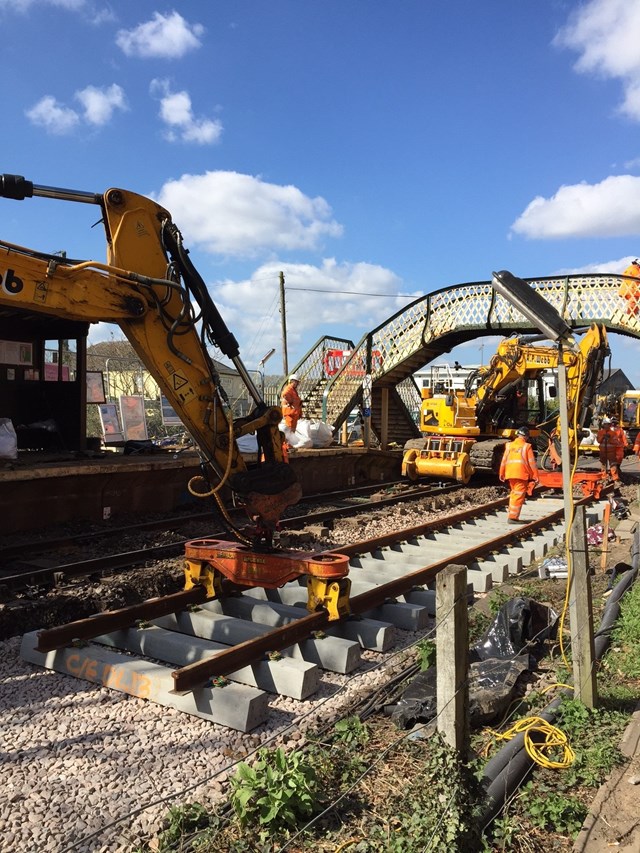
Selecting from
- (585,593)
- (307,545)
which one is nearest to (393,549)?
(307,545)

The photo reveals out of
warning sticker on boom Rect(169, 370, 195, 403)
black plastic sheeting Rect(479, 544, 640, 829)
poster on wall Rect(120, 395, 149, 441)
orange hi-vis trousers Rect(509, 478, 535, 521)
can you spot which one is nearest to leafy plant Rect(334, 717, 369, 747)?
black plastic sheeting Rect(479, 544, 640, 829)

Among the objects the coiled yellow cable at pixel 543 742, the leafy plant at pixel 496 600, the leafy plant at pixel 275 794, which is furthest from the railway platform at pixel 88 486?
the coiled yellow cable at pixel 543 742

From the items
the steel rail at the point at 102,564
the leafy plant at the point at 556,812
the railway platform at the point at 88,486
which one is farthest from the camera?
the railway platform at the point at 88,486

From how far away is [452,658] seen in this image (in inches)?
128

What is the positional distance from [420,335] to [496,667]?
57.9 ft

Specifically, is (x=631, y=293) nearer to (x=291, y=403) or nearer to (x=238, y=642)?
(x=291, y=403)

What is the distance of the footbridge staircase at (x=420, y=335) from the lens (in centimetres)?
1922

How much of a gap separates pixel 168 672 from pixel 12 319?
9581mm

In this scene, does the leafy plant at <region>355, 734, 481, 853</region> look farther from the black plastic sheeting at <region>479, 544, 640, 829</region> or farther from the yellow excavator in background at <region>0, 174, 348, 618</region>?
the yellow excavator in background at <region>0, 174, 348, 618</region>

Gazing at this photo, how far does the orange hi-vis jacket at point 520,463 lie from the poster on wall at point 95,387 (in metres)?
9.01

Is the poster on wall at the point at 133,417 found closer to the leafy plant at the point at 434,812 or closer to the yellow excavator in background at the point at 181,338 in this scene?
the yellow excavator in background at the point at 181,338

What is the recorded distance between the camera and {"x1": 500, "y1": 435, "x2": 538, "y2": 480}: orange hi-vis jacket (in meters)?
10.8

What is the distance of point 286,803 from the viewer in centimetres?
311

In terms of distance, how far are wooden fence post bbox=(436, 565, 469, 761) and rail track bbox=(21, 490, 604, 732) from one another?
1419 millimetres
